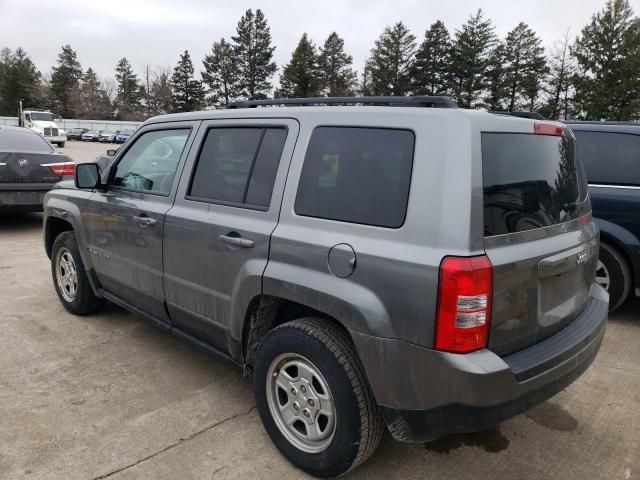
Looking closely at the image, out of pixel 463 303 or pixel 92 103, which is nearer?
pixel 463 303

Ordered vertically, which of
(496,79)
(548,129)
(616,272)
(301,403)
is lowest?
(301,403)

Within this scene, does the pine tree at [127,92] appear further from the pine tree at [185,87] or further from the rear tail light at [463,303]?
the rear tail light at [463,303]

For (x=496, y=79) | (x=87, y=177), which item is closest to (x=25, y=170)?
(x=87, y=177)

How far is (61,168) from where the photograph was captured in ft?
27.4

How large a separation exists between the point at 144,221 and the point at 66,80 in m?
96.0

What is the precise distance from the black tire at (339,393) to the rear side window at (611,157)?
3.61m

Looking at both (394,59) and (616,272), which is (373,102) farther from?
(394,59)

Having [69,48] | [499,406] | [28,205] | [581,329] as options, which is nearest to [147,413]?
[499,406]

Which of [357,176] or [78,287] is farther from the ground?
[357,176]

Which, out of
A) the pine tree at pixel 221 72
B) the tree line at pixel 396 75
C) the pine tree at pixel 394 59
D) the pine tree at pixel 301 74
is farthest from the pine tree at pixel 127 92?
the pine tree at pixel 394 59

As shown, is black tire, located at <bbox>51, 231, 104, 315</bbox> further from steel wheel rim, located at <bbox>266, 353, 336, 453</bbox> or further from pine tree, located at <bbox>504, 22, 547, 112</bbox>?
pine tree, located at <bbox>504, 22, 547, 112</bbox>

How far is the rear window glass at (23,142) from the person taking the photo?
8023 millimetres

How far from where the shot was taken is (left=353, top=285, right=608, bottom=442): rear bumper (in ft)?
6.73

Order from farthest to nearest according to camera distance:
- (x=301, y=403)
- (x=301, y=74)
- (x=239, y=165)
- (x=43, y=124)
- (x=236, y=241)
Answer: (x=301, y=74) < (x=43, y=124) < (x=239, y=165) < (x=236, y=241) < (x=301, y=403)
